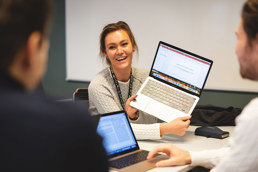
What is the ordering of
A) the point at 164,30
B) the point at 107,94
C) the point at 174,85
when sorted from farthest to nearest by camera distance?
the point at 164,30, the point at 107,94, the point at 174,85

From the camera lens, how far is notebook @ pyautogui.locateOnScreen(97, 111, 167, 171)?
1300 mm

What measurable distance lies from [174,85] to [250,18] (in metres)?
0.75

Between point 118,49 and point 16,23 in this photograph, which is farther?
point 118,49

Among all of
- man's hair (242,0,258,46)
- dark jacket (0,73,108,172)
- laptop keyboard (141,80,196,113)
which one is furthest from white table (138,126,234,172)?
dark jacket (0,73,108,172)

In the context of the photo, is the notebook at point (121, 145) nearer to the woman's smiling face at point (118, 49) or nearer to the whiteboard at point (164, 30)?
the woman's smiling face at point (118, 49)

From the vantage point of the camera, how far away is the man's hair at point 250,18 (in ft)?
3.55

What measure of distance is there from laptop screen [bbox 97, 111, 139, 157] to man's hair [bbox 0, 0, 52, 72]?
2.90 ft

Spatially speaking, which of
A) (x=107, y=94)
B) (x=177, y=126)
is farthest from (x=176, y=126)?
(x=107, y=94)

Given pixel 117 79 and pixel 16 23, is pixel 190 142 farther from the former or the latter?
pixel 16 23

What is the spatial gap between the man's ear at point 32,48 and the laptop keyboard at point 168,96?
129 cm

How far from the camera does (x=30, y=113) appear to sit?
489 mm

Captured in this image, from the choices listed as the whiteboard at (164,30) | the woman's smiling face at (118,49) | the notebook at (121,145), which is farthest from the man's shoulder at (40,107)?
the whiteboard at (164,30)

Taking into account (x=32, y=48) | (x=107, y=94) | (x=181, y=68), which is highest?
(x=32, y=48)

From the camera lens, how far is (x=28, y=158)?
50 cm
